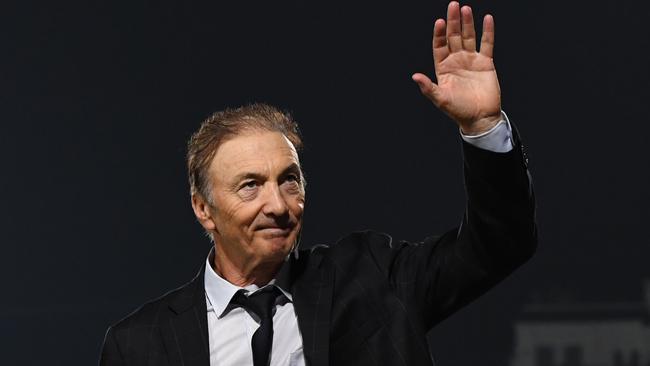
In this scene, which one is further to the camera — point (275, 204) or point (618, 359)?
point (618, 359)

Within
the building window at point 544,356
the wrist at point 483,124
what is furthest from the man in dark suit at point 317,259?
the building window at point 544,356

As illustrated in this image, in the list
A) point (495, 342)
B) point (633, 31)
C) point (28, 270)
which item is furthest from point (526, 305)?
point (28, 270)

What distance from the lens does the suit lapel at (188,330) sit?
4.49 ft

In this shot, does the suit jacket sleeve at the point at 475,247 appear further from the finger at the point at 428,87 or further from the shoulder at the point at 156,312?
the shoulder at the point at 156,312

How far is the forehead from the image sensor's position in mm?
1361

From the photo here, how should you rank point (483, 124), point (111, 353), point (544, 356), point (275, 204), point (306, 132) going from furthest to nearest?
point (306, 132), point (544, 356), point (111, 353), point (275, 204), point (483, 124)

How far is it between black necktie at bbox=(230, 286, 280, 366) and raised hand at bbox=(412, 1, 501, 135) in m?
0.37

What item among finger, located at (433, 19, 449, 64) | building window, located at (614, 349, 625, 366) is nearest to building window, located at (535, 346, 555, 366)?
building window, located at (614, 349, 625, 366)

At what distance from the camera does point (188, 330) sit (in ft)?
4.57

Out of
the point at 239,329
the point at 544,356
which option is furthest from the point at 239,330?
the point at 544,356

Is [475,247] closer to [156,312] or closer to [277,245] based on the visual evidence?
[277,245]

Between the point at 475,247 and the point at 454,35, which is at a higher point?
the point at 454,35

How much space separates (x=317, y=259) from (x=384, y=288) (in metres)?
0.12

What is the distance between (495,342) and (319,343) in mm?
2438
